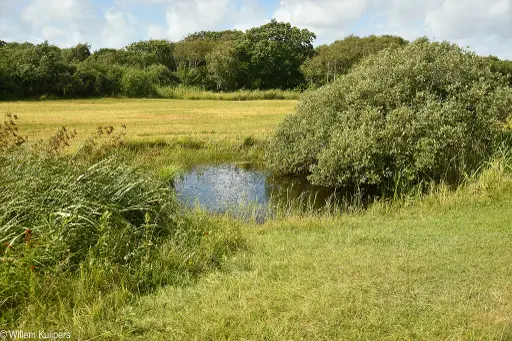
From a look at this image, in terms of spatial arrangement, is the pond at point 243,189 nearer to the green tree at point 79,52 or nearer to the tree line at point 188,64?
the tree line at point 188,64

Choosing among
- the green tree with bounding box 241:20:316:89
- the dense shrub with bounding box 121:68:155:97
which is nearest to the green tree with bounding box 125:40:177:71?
the green tree with bounding box 241:20:316:89

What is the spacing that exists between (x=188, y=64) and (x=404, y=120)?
252 feet

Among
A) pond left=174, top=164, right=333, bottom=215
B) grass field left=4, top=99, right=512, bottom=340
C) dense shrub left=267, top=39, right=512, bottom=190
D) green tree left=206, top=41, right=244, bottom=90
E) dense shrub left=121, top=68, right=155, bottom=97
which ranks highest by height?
green tree left=206, top=41, right=244, bottom=90

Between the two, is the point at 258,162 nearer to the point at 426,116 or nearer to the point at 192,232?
the point at 426,116

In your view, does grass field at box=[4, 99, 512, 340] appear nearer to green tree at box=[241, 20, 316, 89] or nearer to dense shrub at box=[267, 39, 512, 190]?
dense shrub at box=[267, 39, 512, 190]

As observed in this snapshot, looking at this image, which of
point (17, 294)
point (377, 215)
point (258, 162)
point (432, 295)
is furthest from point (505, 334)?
point (258, 162)

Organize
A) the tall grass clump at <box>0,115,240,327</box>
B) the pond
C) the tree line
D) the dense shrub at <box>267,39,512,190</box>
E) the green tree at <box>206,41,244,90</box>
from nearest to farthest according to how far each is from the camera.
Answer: the tall grass clump at <box>0,115,240,327</box>
the dense shrub at <box>267,39,512,190</box>
the pond
the tree line
the green tree at <box>206,41,244,90</box>

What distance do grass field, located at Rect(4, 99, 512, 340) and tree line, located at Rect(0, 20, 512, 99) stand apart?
141ft

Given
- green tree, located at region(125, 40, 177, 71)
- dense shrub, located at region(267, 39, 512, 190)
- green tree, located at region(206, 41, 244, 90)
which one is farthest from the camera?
green tree, located at region(125, 40, 177, 71)

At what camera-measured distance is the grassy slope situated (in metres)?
4.89

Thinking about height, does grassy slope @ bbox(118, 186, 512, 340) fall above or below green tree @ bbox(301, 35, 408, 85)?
below

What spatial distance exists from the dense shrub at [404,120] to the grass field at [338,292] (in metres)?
4.57

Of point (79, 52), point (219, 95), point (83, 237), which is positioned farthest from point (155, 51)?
point (83, 237)

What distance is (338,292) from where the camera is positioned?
18.7 feet
